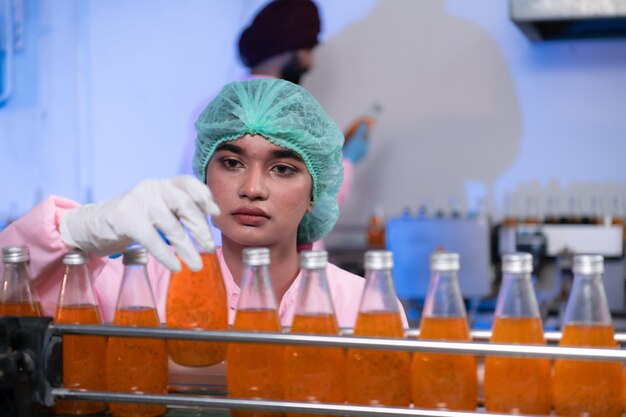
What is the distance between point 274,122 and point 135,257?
2.04ft

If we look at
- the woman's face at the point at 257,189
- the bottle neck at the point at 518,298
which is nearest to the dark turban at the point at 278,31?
the woman's face at the point at 257,189

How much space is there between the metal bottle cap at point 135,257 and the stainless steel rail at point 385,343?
145mm

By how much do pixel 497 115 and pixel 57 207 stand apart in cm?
366

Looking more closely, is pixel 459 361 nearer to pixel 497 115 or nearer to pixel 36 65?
pixel 497 115

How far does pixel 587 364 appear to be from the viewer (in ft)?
3.48

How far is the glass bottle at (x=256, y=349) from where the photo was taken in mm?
1145

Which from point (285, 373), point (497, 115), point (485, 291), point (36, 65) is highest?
point (36, 65)

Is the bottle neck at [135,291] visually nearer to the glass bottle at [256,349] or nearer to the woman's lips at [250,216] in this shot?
the glass bottle at [256,349]

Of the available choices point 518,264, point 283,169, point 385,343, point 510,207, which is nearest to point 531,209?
point 510,207

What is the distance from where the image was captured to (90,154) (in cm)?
529

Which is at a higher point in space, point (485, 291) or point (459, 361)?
point (459, 361)

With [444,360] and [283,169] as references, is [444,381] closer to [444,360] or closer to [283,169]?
[444,360]

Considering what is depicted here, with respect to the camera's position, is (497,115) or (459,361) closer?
(459,361)

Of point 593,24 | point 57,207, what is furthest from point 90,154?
point 57,207
